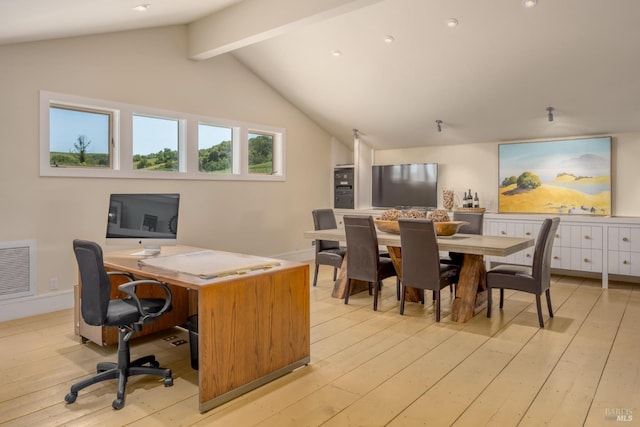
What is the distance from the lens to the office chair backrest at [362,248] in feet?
14.3

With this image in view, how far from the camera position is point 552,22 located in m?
4.14

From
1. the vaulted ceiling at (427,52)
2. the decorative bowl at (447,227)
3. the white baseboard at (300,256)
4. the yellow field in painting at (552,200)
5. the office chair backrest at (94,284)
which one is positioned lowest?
the white baseboard at (300,256)

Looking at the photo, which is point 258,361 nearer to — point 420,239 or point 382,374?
point 382,374

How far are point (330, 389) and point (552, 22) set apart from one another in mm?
3877

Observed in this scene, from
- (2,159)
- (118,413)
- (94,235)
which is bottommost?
(118,413)

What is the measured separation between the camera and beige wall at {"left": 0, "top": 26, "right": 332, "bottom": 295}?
13.7 ft

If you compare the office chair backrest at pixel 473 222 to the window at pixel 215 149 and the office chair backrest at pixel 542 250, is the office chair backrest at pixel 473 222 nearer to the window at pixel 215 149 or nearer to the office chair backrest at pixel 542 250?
the office chair backrest at pixel 542 250

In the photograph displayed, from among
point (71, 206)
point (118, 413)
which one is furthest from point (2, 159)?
point (118, 413)

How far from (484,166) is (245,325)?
5.23m

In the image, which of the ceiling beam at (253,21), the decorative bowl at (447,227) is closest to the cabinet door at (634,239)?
the decorative bowl at (447,227)

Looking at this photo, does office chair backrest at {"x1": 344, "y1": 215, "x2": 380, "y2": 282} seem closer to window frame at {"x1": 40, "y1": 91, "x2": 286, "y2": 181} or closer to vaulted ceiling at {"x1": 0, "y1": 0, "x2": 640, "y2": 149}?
vaulted ceiling at {"x1": 0, "y1": 0, "x2": 640, "y2": 149}

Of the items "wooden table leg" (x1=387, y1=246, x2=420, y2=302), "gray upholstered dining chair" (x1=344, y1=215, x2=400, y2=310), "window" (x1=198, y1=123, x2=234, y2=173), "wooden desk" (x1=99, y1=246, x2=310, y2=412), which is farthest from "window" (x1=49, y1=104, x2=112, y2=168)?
"wooden table leg" (x1=387, y1=246, x2=420, y2=302)

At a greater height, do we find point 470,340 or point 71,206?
point 71,206

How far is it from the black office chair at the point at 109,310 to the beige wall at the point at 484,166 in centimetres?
533
